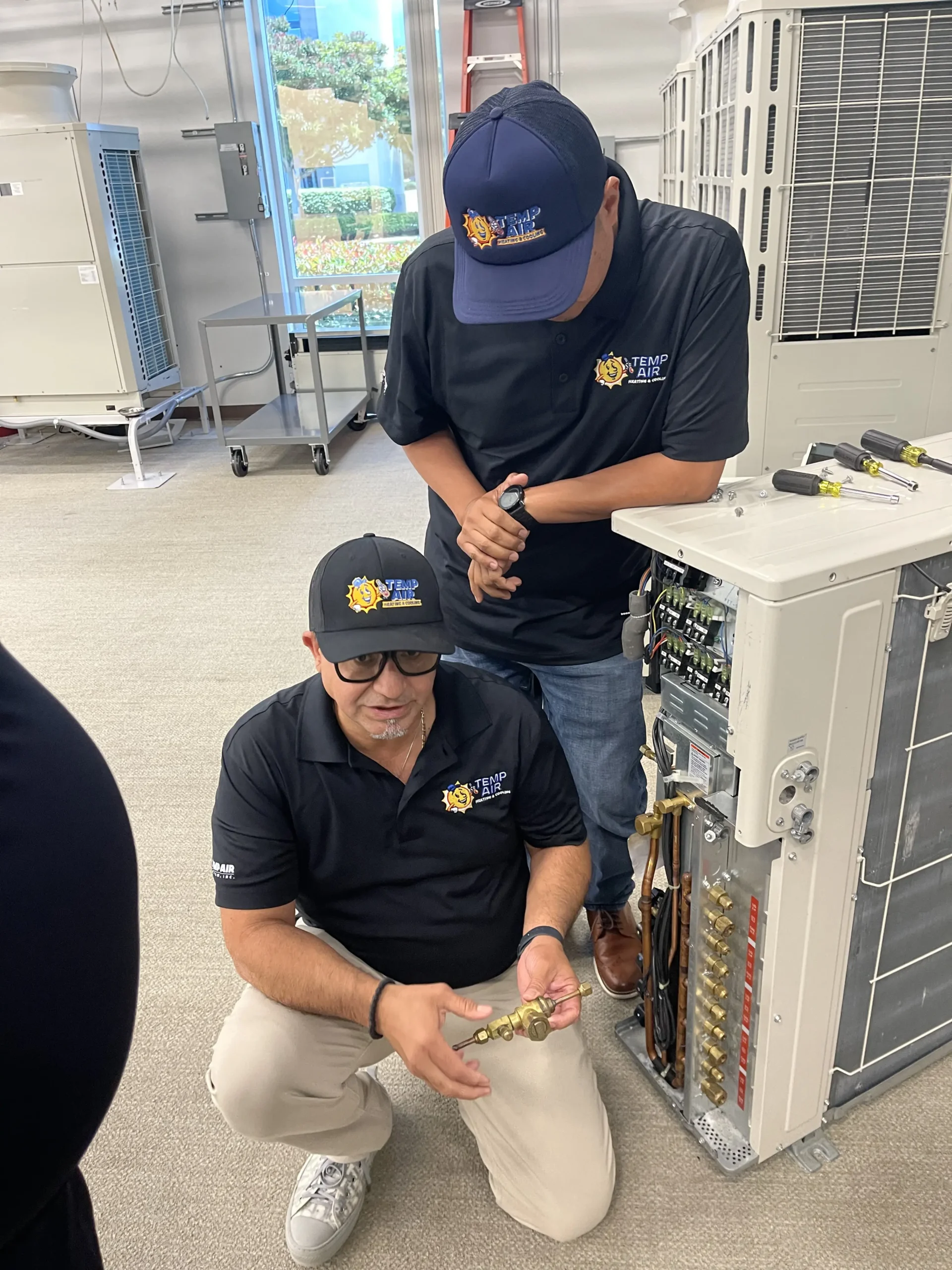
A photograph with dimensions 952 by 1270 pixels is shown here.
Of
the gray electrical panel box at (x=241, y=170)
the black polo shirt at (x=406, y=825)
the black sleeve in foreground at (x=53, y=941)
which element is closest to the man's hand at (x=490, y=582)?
the black polo shirt at (x=406, y=825)

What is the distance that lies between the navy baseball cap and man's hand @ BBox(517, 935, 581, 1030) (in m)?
0.83

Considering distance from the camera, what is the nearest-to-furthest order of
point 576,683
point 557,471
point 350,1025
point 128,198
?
point 350,1025, point 557,471, point 576,683, point 128,198

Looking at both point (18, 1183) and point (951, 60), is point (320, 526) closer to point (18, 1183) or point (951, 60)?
point (951, 60)

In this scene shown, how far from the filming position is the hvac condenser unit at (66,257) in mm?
4371

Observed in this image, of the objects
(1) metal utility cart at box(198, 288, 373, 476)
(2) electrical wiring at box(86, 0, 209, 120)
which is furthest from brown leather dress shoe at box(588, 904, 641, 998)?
(2) electrical wiring at box(86, 0, 209, 120)

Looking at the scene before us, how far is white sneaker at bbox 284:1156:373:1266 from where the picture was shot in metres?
1.28

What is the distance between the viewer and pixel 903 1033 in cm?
Answer: 145

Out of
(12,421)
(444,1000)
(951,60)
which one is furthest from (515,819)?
(12,421)

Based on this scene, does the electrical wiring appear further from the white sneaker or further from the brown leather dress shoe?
the white sneaker

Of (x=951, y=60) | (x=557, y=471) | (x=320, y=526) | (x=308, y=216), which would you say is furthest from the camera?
(x=308, y=216)

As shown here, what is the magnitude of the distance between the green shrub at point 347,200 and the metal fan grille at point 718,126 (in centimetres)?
354

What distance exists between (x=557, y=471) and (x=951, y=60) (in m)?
1.16

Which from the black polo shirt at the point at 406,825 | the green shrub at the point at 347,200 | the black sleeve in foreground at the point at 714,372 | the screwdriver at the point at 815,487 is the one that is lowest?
the black polo shirt at the point at 406,825

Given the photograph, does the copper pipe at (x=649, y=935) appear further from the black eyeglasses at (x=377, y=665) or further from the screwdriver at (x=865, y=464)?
the screwdriver at (x=865, y=464)
